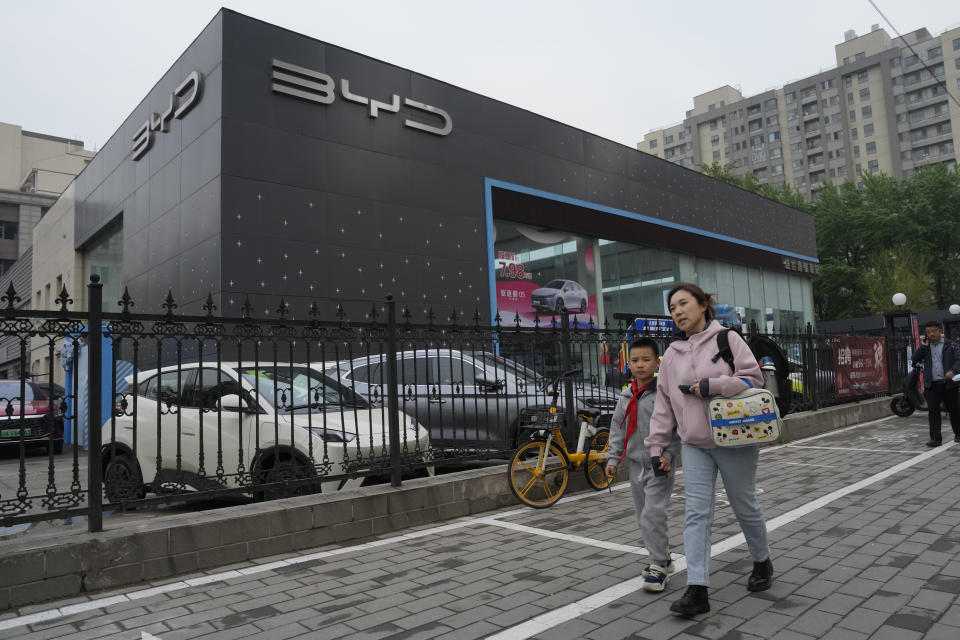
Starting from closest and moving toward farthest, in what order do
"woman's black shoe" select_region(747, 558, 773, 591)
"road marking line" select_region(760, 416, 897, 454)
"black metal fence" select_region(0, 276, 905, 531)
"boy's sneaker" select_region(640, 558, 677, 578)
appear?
"woman's black shoe" select_region(747, 558, 773, 591) < "boy's sneaker" select_region(640, 558, 677, 578) < "black metal fence" select_region(0, 276, 905, 531) < "road marking line" select_region(760, 416, 897, 454)

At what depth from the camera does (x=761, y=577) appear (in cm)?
379

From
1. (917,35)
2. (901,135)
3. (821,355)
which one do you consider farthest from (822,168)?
(821,355)

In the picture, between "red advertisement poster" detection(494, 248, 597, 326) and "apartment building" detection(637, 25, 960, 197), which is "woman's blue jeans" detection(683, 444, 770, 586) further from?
"apartment building" detection(637, 25, 960, 197)

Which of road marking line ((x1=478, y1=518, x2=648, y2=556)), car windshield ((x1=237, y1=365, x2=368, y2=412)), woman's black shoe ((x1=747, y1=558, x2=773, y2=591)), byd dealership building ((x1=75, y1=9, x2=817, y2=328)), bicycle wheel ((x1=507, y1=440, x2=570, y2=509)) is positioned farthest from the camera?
byd dealership building ((x1=75, y1=9, x2=817, y2=328))

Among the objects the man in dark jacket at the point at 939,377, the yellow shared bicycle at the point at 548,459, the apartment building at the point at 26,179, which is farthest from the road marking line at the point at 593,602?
the apartment building at the point at 26,179

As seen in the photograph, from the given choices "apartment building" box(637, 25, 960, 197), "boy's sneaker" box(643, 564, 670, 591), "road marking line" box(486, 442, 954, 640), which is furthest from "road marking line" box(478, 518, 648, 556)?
"apartment building" box(637, 25, 960, 197)

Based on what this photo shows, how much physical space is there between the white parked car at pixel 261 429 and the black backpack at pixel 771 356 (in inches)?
138

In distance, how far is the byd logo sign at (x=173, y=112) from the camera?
43.8 feet

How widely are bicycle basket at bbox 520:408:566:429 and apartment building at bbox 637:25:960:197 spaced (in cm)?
6800

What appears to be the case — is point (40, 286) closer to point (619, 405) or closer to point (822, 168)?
point (619, 405)

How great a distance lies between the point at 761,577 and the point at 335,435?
12.9 ft

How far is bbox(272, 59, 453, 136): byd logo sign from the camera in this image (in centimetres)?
1334

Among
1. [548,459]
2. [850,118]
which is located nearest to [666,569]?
[548,459]

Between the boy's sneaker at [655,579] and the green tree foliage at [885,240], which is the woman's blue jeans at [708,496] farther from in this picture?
the green tree foliage at [885,240]
